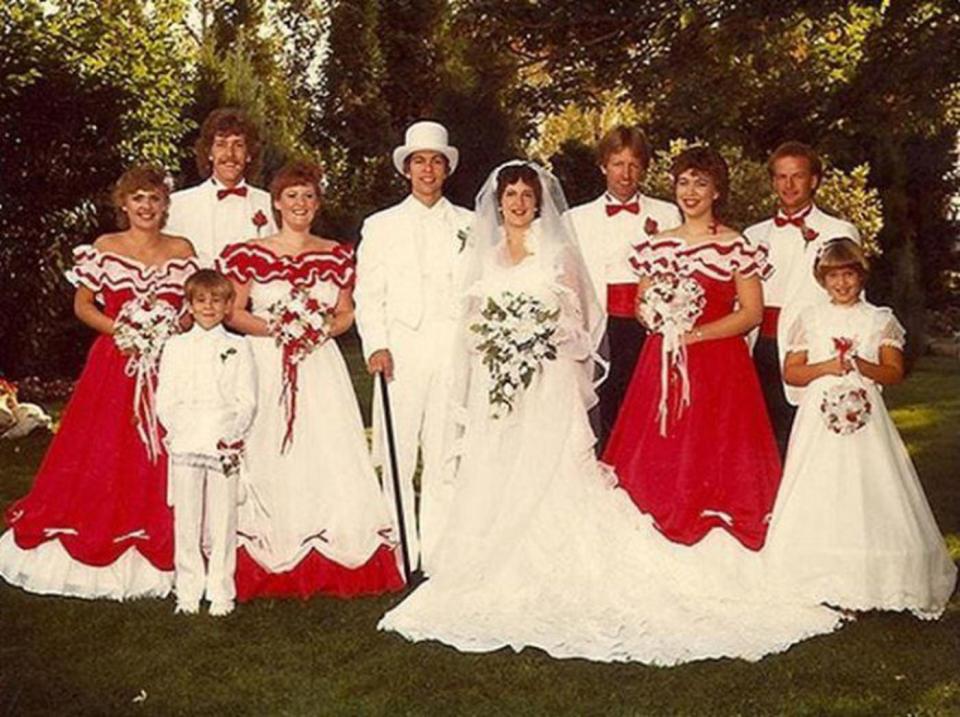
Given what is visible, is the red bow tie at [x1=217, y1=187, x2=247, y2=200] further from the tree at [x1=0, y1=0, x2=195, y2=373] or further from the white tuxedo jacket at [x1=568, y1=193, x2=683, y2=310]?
the tree at [x1=0, y1=0, x2=195, y2=373]

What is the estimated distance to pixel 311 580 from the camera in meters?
6.61

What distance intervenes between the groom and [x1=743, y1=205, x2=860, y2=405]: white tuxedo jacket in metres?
1.65

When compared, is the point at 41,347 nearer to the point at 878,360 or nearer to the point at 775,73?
the point at 775,73

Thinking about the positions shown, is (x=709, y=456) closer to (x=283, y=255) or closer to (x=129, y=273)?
(x=283, y=255)

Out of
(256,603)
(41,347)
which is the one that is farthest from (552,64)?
(41,347)

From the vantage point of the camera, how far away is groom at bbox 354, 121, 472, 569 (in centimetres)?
696

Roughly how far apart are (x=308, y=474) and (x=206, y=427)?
2.67 ft

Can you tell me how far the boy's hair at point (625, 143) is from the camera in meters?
7.00

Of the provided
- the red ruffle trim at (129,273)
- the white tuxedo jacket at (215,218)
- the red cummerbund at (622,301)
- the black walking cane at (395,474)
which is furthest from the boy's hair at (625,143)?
the red ruffle trim at (129,273)

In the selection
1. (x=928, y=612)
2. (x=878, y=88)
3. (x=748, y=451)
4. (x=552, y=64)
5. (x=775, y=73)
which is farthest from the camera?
(x=775, y=73)

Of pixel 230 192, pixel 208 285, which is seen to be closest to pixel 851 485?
pixel 208 285

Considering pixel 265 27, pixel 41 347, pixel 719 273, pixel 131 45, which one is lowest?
pixel 41 347

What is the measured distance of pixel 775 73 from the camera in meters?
10.3

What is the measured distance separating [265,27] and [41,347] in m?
21.3
